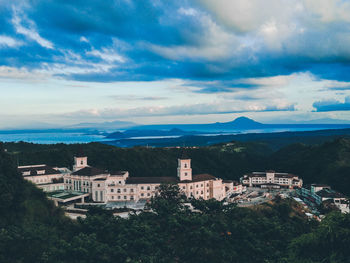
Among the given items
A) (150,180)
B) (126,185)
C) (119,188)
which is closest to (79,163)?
(119,188)

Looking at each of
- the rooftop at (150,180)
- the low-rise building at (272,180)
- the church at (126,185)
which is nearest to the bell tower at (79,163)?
the church at (126,185)

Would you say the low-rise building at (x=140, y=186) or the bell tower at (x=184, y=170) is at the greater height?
the bell tower at (x=184, y=170)

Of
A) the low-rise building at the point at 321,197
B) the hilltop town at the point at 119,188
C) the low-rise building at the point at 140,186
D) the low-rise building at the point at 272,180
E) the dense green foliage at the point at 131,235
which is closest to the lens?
the dense green foliage at the point at 131,235

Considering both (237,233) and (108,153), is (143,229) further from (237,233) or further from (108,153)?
(108,153)

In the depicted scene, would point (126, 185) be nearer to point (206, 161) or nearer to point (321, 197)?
point (321, 197)

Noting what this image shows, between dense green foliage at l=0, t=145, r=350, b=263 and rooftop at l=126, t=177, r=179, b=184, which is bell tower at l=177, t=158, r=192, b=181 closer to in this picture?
rooftop at l=126, t=177, r=179, b=184

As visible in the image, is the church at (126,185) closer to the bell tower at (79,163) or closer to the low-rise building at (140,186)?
the low-rise building at (140,186)

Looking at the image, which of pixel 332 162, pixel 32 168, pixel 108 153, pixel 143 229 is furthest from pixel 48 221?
pixel 332 162

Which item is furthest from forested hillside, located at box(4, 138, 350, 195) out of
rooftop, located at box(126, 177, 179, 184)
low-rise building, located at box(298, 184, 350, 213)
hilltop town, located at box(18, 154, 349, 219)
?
rooftop, located at box(126, 177, 179, 184)
